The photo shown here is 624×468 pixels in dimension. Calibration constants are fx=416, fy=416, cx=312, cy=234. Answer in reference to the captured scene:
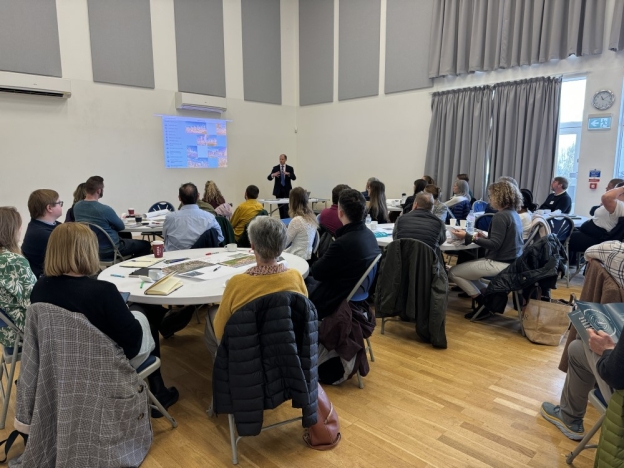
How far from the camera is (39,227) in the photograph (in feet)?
9.78

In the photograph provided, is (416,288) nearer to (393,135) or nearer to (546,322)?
(546,322)

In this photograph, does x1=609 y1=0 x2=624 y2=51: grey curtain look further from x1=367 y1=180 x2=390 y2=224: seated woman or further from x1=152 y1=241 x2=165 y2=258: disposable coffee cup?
x1=152 y1=241 x2=165 y2=258: disposable coffee cup

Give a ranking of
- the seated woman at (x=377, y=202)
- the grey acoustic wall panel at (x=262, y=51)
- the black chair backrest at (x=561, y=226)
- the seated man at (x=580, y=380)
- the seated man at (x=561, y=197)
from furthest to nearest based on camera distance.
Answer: the grey acoustic wall panel at (x=262, y=51) < the seated man at (x=561, y=197) < the black chair backrest at (x=561, y=226) < the seated woman at (x=377, y=202) < the seated man at (x=580, y=380)

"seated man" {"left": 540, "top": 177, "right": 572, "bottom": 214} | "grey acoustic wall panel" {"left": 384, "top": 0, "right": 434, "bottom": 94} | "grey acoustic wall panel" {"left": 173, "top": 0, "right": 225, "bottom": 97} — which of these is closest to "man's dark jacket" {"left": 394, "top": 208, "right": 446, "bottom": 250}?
"seated man" {"left": 540, "top": 177, "right": 572, "bottom": 214}

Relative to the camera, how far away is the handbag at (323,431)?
2.10 m

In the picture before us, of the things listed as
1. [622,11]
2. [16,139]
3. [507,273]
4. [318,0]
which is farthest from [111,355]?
[318,0]

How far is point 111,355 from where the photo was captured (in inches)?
68.9

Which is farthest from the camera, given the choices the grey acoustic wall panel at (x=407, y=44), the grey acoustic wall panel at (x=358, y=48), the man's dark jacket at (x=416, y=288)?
the grey acoustic wall panel at (x=358, y=48)

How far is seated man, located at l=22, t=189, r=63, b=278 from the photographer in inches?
117

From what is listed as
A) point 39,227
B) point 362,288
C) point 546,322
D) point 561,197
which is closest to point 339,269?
point 362,288

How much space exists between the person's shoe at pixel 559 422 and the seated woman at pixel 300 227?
2052 millimetres

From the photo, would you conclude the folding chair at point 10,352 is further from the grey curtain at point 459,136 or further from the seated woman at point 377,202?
the grey curtain at point 459,136

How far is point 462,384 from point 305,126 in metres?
8.69

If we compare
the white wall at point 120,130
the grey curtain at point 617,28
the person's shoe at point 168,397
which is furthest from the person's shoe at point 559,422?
the white wall at point 120,130
